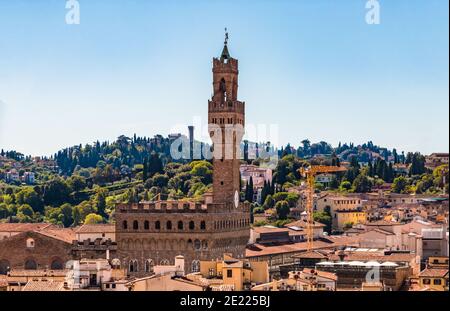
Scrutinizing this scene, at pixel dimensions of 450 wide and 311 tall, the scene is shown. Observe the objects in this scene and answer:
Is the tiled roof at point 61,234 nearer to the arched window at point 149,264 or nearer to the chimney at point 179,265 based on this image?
the arched window at point 149,264

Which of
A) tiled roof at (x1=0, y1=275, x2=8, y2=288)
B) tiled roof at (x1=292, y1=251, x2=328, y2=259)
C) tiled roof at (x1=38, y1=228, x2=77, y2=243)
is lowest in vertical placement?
tiled roof at (x1=0, y1=275, x2=8, y2=288)

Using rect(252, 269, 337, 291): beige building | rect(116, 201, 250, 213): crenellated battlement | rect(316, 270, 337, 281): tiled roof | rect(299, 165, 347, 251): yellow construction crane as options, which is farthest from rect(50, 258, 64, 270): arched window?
rect(299, 165, 347, 251): yellow construction crane

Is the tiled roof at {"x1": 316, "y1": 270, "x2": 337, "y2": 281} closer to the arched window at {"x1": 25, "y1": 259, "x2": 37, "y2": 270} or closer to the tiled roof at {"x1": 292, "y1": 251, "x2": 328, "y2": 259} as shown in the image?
the tiled roof at {"x1": 292, "y1": 251, "x2": 328, "y2": 259}

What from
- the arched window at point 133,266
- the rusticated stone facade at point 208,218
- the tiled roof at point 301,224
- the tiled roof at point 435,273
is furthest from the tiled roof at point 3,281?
the tiled roof at point 301,224

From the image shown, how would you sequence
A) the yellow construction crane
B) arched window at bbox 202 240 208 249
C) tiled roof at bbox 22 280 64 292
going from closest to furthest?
tiled roof at bbox 22 280 64 292 → arched window at bbox 202 240 208 249 → the yellow construction crane

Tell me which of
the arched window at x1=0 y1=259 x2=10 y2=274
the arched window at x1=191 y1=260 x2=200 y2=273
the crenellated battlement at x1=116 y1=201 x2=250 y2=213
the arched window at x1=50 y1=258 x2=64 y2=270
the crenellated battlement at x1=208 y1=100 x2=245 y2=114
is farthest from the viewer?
the arched window at x1=0 y1=259 x2=10 y2=274

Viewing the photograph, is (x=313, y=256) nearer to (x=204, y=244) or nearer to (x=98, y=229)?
(x=204, y=244)

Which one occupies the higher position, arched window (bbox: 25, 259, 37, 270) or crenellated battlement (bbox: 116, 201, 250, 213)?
crenellated battlement (bbox: 116, 201, 250, 213)

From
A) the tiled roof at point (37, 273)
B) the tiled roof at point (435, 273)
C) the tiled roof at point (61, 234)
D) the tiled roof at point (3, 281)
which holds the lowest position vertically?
the tiled roof at point (3, 281)
